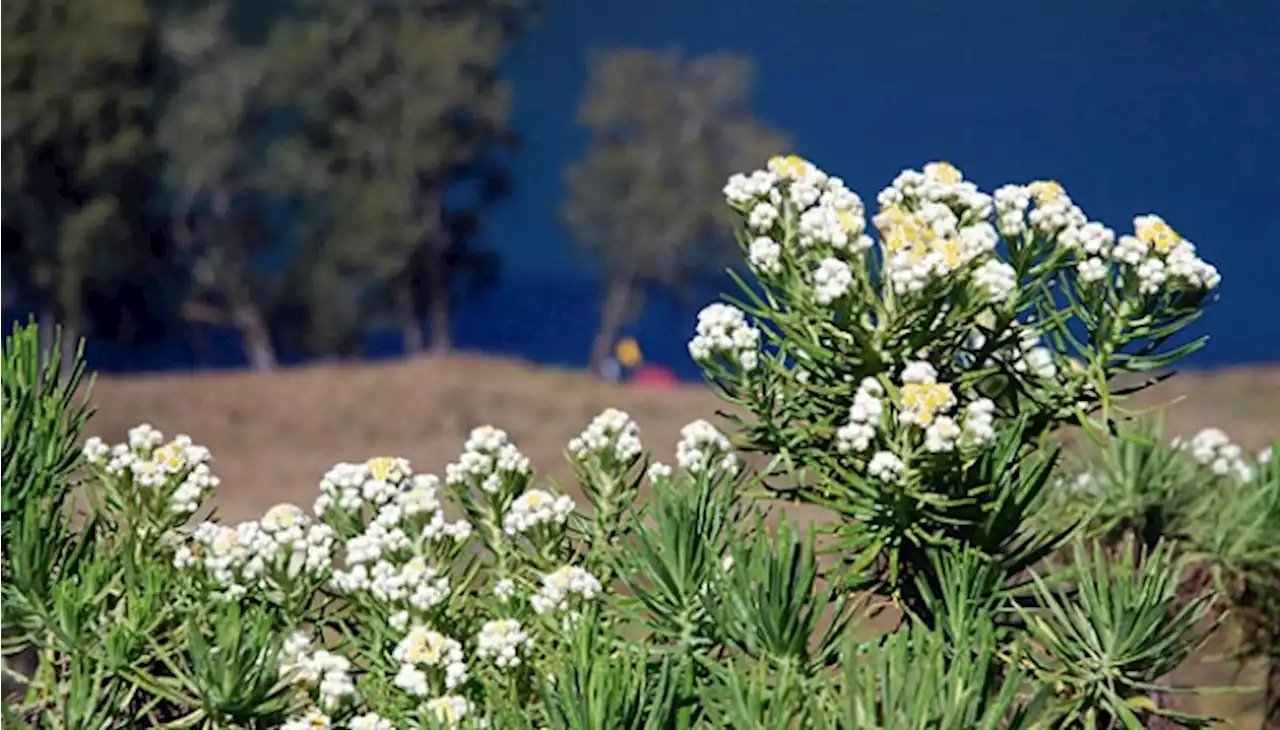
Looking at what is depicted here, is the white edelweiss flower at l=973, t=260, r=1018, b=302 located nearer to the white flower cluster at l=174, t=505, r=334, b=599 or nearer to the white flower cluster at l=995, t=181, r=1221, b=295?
the white flower cluster at l=995, t=181, r=1221, b=295

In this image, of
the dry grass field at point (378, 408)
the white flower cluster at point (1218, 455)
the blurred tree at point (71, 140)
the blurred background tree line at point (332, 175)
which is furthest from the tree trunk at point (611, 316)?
the white flower cluster at point (1218, 455)

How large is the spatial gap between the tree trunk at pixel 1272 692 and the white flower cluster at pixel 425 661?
116cm

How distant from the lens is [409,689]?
1.10 metres

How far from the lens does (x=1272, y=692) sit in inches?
74.5

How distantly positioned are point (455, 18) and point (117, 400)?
49.1ft

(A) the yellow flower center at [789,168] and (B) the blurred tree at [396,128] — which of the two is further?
(B) the blurred tree at [396,128]

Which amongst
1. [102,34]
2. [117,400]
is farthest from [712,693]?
[102,34]

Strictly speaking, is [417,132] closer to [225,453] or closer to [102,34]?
[102,34]

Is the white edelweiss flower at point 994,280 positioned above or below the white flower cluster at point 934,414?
above

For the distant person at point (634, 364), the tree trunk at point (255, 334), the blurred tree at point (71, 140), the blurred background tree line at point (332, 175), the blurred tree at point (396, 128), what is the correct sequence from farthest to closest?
the distant person at point (634, 364) < the tree trunk at point (255, 334) < the blurred tree at point (396, 128) < the blurred background tree line at point (332, 175) < the blurred tree at point (71, 140)


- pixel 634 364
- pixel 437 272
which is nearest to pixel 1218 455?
pixel 437 272

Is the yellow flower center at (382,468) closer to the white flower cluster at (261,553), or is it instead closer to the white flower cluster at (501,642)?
the white flower cluster at (261,553)

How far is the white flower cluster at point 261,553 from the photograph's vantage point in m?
1.22

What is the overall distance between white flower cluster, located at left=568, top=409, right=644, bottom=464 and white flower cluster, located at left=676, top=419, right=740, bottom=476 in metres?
0.05
